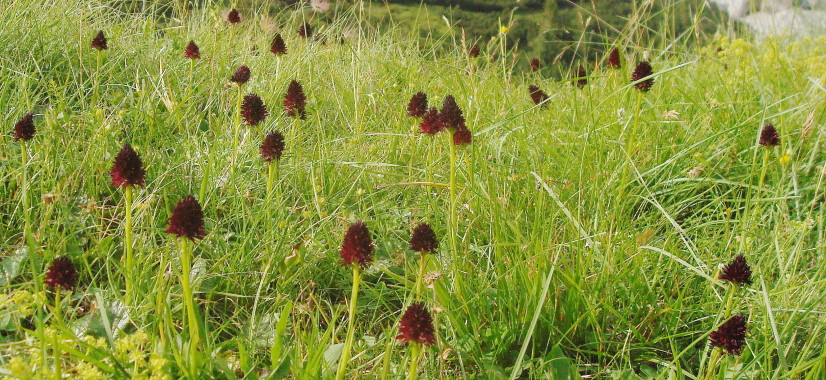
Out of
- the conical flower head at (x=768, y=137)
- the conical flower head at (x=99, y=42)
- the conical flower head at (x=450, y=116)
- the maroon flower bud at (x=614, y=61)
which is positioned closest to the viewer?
the conical flower head at (x=450, y=116)

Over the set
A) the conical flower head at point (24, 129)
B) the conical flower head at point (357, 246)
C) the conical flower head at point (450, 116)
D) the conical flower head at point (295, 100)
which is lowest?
the conical flower head at point (295, 100)

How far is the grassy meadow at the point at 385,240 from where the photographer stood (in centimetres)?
147

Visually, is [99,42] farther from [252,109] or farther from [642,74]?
[642,74]

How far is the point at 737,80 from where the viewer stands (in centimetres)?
345

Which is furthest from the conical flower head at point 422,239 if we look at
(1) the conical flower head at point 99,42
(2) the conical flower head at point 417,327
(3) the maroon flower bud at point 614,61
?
(1) the conical flower head at point 99,42

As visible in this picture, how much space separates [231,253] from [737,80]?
282 cm

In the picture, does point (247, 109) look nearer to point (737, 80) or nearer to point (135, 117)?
point (135, 117)

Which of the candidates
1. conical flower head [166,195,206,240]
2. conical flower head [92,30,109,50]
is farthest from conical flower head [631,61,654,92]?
conical flower head [92,30,109,50]

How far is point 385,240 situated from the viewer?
201cm

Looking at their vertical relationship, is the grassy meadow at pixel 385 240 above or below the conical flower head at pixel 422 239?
below

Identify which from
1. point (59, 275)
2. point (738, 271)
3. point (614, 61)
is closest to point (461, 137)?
point (738, 271)

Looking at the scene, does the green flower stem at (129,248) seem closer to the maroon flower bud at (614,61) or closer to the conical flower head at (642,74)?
the conical flower head at (642,74)

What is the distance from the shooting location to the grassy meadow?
1.47 metres

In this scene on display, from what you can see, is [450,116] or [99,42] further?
[99,42]
